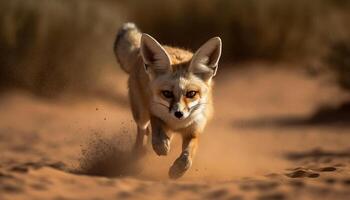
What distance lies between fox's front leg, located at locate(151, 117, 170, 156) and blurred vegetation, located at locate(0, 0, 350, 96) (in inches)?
197

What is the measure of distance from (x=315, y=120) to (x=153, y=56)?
15.6ft

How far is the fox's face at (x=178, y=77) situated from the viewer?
568cm

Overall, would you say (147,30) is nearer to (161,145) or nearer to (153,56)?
(153,56)

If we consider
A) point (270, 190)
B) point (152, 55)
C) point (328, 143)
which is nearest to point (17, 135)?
point (152, 55)

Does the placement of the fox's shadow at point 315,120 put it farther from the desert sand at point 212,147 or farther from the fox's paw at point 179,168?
the fox's paw at point 179,168

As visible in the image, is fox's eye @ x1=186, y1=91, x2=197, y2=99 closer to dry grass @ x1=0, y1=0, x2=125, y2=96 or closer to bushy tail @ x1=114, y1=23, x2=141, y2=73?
bushy tail @ x1=114, y1=23, x2=141, y2=73

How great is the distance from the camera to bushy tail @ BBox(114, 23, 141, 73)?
700 cm

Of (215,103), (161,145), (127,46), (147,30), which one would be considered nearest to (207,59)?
(161,145)

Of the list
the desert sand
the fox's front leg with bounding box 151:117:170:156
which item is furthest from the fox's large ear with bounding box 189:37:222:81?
the desert sand

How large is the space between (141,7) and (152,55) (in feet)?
28.4

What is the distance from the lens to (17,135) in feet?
28.8

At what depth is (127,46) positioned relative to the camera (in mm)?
7098

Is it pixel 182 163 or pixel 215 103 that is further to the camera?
pixel 215 103

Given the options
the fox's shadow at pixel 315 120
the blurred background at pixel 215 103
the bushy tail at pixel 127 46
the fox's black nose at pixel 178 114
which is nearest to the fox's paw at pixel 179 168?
the blurred background at pixel 215 103
